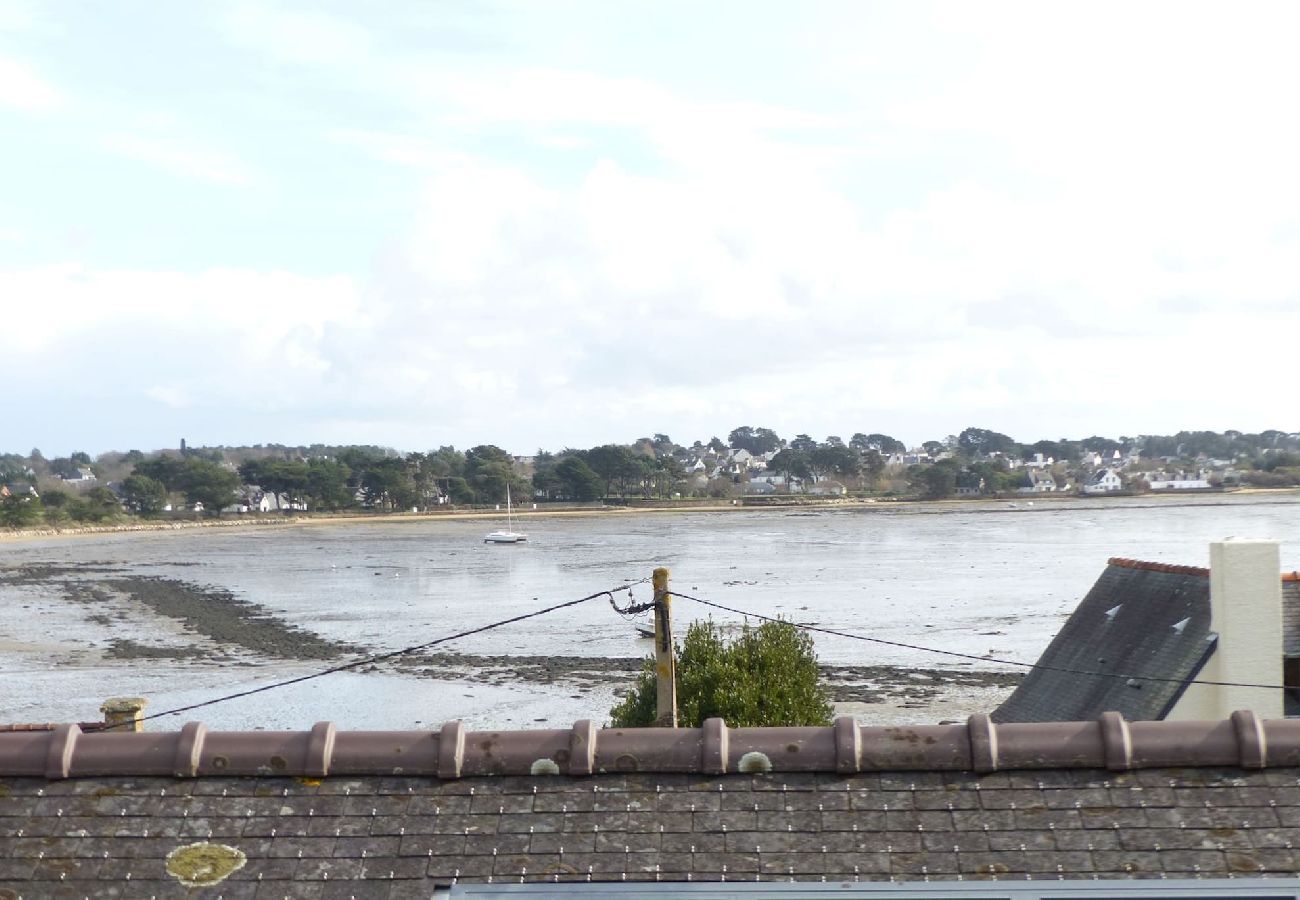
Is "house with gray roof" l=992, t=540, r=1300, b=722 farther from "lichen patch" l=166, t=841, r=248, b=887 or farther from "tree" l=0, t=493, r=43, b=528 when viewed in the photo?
"tree" l=0, t=493, r=43, b=528

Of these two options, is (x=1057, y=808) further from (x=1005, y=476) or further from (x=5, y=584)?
(x=1005, y=476)

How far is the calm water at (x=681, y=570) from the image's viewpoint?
51.4m

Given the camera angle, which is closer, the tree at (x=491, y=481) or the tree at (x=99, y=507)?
the tree at (x=99, y=507)

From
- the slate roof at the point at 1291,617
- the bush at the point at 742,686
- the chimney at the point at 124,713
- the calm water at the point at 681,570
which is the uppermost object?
the slate roof at the point at 1291,617

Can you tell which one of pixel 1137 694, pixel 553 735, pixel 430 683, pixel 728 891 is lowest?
pixel 430 683

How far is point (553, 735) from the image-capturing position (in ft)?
20.8

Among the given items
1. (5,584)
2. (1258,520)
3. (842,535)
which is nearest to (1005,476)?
(1258,520)

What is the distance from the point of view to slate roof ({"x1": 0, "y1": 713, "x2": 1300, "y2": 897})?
564 cm

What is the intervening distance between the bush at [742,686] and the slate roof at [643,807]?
13240mm

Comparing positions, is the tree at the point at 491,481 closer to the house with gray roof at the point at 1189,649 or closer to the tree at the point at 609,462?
the tree at the point at 609,462

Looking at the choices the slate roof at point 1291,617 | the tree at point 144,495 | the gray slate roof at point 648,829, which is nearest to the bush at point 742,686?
the slate roof at point 1291,617

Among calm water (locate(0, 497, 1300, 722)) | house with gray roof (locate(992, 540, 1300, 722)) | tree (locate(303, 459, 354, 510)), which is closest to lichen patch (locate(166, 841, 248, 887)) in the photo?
house with gray roof (locate(992, 540, 1300, 722))

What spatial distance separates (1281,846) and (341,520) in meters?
161

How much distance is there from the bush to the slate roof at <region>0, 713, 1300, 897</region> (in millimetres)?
13240
